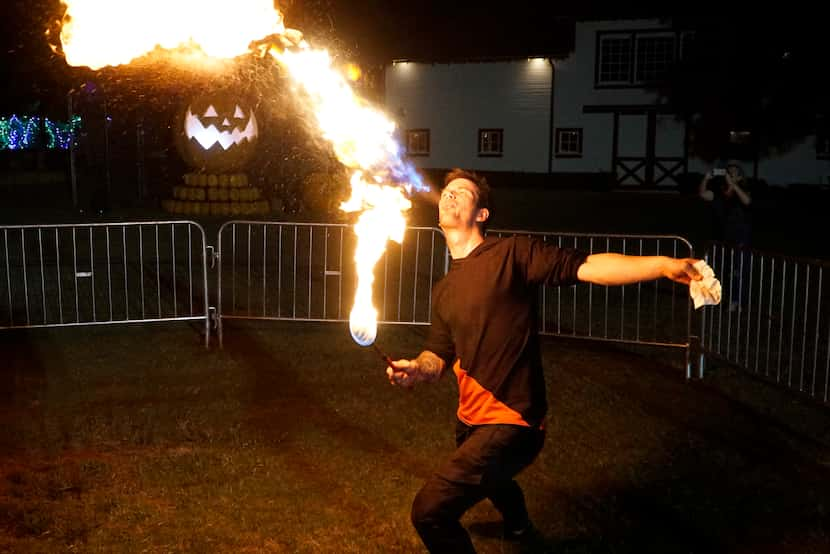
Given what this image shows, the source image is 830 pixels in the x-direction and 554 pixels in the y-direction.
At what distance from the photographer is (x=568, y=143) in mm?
42906

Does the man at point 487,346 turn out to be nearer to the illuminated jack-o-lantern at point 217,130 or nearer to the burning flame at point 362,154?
the burning flame at point 362,154

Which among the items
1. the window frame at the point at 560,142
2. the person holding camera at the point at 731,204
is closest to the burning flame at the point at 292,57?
the person holding camera at the point at 731,204

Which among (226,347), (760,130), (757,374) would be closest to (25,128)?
(760,130)

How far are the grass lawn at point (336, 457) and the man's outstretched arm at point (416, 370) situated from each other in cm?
115

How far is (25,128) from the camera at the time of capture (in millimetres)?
60594

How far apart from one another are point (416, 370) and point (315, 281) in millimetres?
9676

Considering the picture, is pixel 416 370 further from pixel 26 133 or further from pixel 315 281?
pixel 26 133

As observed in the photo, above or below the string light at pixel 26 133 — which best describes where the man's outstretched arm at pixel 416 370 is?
below

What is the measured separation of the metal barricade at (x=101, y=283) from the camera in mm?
11148

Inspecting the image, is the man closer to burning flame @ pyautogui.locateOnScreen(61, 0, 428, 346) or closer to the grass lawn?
burning flame @ pyautogui.locateOnScreen(61, 0, 428, 346)

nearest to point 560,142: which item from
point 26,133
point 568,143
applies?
point 568,143

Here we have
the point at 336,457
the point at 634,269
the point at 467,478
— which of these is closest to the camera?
the point at 634,269

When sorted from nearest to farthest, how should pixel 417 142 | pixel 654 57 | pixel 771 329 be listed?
pixel 771 329
pixel 654 57
pixel 417 142

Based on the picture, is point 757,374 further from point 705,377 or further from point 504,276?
point 504,276
